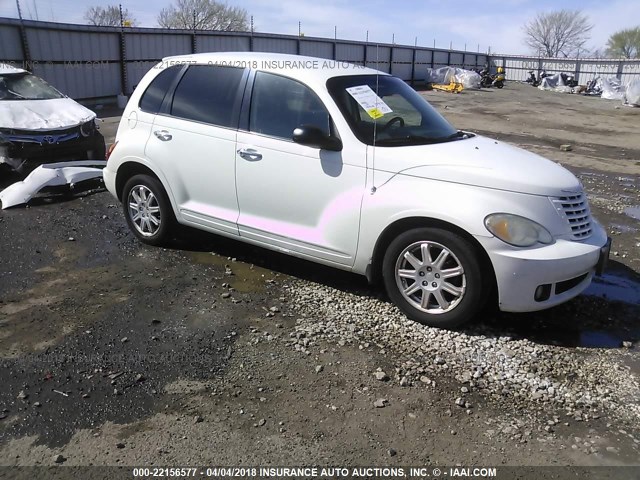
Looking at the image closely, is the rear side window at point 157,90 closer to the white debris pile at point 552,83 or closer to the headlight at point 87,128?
the headlight at point 87,128

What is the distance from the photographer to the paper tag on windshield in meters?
4.36

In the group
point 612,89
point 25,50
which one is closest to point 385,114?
point 25,50

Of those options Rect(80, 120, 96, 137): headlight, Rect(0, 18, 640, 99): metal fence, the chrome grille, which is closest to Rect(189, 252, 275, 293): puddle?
the chrome grille

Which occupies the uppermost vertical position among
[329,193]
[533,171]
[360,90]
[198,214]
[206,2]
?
[206,2]

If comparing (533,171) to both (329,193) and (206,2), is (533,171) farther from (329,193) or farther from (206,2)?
(206,2)

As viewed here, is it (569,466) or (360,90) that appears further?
(360,90)

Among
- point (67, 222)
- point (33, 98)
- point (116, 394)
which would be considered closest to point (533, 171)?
point (116, 394)

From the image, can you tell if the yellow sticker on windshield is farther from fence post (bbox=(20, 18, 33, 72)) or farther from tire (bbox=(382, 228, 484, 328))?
fence post (bbox=(20, 18, 33, 72))

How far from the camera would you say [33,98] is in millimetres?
8820

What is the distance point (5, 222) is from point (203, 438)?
4.82 m

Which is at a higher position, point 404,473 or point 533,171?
point 533,171

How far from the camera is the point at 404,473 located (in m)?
2.63

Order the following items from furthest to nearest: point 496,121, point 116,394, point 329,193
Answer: point 496,121
point 329,193
point 116,394

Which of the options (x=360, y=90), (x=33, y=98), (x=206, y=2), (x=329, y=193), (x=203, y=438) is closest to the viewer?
(x=203, y=438)
